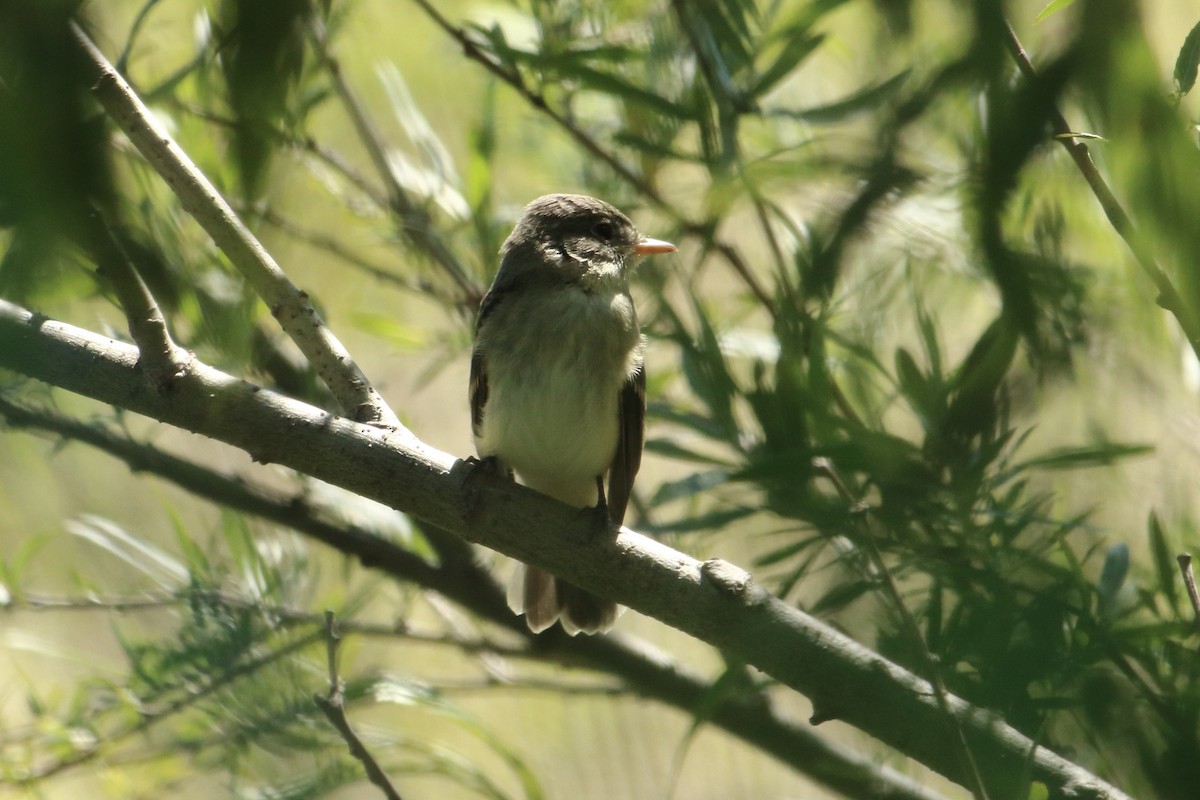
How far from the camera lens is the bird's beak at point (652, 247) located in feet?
10.7

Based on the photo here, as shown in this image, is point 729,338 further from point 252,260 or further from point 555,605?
point 252,260

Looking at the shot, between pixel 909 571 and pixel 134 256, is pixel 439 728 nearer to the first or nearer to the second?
pixel 909 571

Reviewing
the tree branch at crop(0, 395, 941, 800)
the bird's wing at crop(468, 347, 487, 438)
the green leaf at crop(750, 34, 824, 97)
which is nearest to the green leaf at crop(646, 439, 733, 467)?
the tree branch at crop(0, 395, 941, 800)

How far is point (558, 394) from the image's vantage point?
10.8 ft

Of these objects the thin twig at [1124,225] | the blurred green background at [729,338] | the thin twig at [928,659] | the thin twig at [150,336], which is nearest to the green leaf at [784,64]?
the blurred green background at [729,338]

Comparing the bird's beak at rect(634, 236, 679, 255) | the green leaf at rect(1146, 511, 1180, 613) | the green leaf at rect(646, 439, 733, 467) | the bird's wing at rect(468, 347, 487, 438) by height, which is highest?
the bird's beak at rect(634, 236, 679, 255)

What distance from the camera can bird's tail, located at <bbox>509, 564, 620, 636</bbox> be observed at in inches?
122

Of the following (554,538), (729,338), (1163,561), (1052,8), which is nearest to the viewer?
(1052,8)

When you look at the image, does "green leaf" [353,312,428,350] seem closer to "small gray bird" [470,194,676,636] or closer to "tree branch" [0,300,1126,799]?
"small gray bird" [470,194,676,636]

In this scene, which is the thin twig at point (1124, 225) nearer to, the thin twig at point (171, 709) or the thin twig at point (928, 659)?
the thin twig at point (928, 659)

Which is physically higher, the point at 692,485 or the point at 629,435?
the point at 629,435

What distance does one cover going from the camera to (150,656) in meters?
2.95

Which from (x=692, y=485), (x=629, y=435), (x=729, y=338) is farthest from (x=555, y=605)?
(x=692, y=485)

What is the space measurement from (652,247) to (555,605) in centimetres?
101
